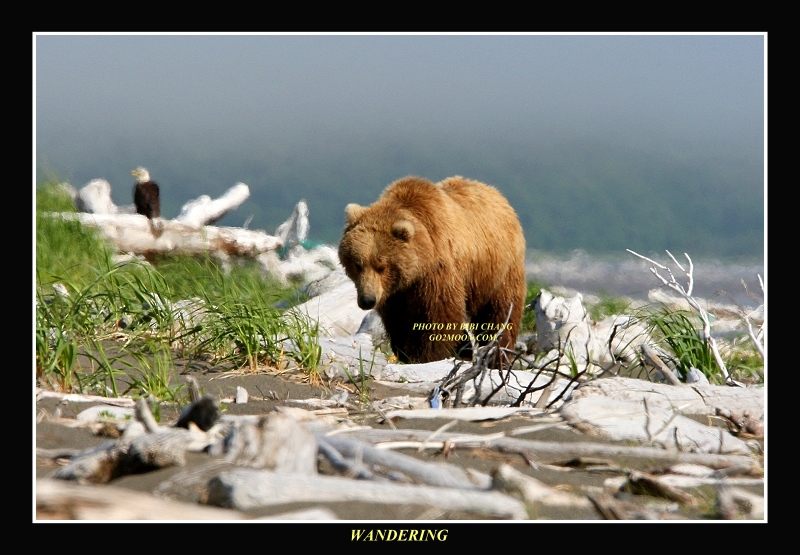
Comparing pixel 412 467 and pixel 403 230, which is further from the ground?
pixel 403 230

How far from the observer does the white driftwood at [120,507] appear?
2.66m

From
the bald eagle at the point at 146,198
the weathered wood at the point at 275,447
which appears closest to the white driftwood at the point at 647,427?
the weathered wood at the point at 275,447

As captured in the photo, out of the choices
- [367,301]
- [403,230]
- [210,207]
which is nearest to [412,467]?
[367,301]

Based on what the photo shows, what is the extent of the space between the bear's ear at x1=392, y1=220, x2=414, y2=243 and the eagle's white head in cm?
382

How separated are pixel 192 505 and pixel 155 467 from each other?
0.81ft

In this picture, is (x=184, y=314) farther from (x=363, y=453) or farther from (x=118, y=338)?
(x=363, y=453)

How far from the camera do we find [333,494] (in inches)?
110

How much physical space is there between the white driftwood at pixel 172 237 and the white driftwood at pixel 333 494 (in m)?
4.42

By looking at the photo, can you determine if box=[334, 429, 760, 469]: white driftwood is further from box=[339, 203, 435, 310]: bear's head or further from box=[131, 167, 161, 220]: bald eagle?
box=[131, 167, 161, 220]: bald eagle

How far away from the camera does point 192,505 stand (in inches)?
107

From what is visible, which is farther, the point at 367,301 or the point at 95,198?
the point at 95,198

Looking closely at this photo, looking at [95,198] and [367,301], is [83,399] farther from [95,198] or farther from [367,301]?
[95,198]

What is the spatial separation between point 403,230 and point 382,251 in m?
0.18
